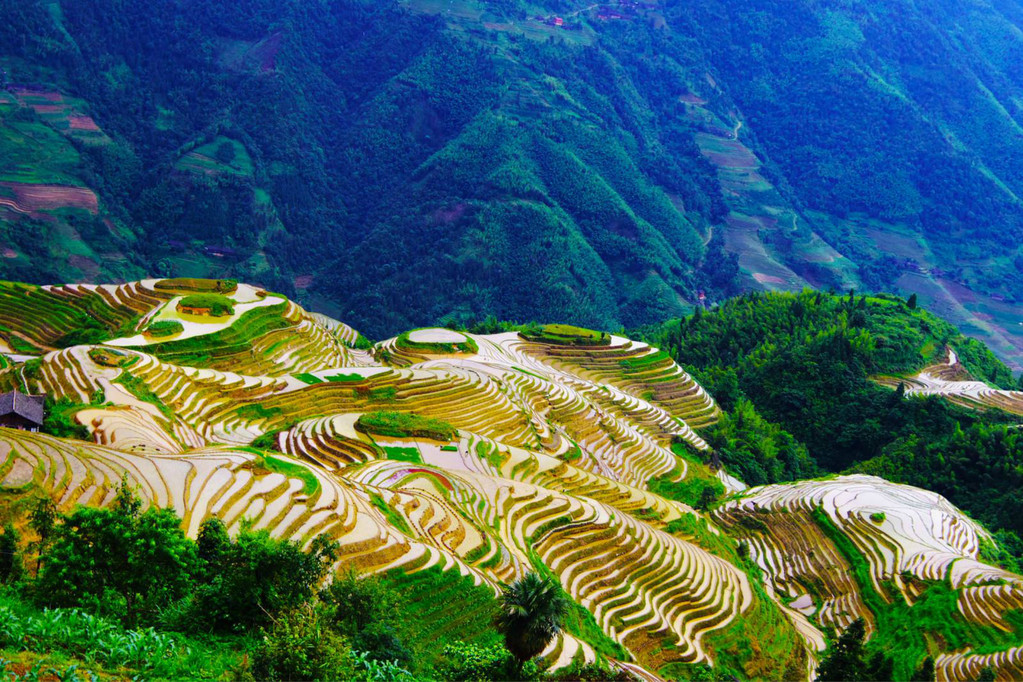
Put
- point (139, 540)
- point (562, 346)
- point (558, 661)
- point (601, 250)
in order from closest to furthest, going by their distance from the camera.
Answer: point (139, 540) < point (558, 661) < point (562, 346) < point (601, 250)

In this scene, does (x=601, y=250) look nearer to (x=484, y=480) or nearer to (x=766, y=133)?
(x=766, y=133)

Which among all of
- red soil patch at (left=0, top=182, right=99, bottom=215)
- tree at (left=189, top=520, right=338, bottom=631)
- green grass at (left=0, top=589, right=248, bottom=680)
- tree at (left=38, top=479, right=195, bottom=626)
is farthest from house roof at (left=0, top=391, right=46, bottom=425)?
red soil patch at (left=0, top=182, right=99, bottom=215)

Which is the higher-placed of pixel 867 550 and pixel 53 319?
pixel 867 550

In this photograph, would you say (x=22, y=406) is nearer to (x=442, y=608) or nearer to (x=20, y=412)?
(x=20, y=412)

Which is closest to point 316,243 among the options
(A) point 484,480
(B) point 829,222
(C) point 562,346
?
(C) point 562,346

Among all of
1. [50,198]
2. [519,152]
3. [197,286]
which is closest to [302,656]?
[197,286]

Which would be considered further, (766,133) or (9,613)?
(766,133)
